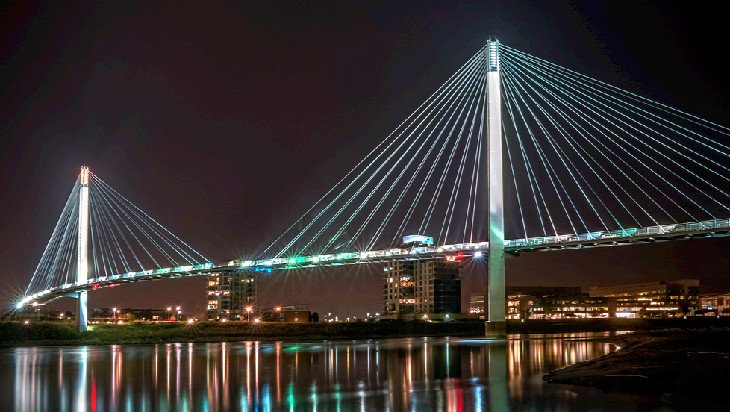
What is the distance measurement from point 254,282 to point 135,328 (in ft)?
309

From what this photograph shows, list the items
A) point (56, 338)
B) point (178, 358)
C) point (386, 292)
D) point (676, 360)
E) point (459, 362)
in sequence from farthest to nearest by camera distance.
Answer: point (386, 292) → point (56, 338) → point (178, 358) → point (459, 362) → point (676, 360)

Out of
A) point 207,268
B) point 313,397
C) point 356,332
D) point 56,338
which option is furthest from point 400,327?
point 313,397

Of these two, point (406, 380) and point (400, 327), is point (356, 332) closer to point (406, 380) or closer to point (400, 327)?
point (400, 327)

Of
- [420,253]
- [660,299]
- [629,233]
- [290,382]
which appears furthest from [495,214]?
[660,299]

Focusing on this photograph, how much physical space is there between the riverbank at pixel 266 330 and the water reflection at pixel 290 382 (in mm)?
19425

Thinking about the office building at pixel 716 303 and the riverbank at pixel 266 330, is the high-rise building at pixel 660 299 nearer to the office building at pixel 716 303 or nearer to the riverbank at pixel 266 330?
the office building at pixel 716 303

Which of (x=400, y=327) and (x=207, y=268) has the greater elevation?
(x=207, y=268)

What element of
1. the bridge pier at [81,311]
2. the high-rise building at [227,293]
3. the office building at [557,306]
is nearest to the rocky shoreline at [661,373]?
the bridge pier at [81,311]

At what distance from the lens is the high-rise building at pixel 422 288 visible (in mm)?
121688

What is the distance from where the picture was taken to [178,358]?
3375 cm

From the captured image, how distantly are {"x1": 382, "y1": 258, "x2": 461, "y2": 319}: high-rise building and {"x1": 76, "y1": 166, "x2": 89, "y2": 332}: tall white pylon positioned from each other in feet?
181

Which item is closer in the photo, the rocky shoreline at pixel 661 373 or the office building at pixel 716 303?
the rocky shoreline at pixel 661 373

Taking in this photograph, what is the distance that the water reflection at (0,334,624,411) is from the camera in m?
18.0

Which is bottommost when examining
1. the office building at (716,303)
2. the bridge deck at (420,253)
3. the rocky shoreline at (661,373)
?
the office building at (716,303)
